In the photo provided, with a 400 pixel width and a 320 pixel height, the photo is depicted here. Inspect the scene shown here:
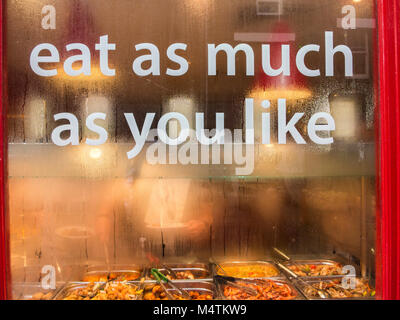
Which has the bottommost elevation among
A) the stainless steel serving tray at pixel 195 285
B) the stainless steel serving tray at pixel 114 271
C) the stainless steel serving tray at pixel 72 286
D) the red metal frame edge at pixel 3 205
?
the stainless steel serving tray at pixel 195 285

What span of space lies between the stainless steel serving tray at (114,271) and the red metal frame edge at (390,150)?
2105 mm

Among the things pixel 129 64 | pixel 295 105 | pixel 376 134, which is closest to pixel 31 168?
pixel 129 64

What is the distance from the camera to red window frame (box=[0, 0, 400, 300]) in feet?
7.39

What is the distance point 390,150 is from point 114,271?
2.67 meters

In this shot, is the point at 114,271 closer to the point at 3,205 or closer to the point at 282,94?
the point at 3,205

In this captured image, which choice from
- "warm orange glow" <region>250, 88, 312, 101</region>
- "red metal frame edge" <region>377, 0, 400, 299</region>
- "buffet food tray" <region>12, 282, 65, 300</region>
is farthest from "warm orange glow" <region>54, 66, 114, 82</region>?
"red metal frame edge" <region>377, 0, 400, 299</region>

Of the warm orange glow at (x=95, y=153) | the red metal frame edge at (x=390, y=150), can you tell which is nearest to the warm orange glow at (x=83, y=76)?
the warm orange glow at (x=95, y=153)

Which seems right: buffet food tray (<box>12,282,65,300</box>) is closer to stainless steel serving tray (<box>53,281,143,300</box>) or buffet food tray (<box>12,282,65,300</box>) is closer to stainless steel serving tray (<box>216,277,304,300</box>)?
stainless steel serving tray (<box>53,281,143,300</box>)

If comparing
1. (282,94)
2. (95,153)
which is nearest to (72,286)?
(95,153)

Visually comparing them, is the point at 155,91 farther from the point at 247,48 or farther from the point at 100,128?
the point at 247,48

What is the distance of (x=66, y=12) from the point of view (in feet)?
8.04

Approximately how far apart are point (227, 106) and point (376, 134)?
1236mm

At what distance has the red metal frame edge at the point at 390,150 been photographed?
88.9 inches

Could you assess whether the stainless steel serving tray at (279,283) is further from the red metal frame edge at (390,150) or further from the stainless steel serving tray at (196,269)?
the red metal frame edge at (390,150)
